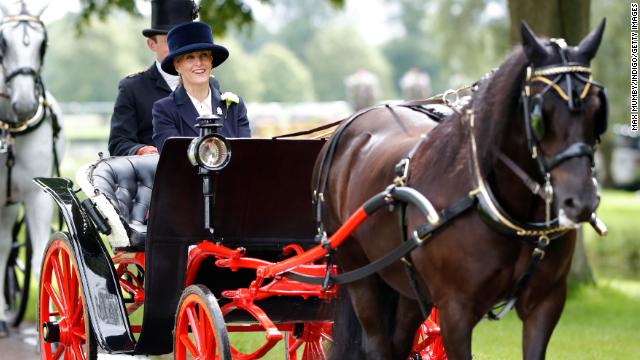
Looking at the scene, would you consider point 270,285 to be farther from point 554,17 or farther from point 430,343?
point 554,17

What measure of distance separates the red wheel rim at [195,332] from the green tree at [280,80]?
2043 inches

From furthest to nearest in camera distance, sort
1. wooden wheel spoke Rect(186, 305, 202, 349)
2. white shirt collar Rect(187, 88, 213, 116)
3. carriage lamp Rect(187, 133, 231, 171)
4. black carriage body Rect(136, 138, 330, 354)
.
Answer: white shirt collar Rect(187, 88, 213, 116) < black carriage body Rect(136, 138, 330, 354) < wooden wheel spoke Rect(186, 305, 202, 349) < carriage lamp Rect(187, 133, 231, 171)

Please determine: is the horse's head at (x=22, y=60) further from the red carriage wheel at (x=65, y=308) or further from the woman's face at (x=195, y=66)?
the woman's face at (x=195, y=66)

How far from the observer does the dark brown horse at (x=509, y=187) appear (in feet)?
13.1

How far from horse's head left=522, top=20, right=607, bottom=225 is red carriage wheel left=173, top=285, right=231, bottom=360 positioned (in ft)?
5.87

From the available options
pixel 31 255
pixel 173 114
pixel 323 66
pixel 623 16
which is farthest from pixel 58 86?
pixel 173 114

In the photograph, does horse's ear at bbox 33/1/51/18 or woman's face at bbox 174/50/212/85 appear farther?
horse's ear at bbox 33/1/51/18

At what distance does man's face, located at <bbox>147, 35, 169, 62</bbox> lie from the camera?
6.99 metres

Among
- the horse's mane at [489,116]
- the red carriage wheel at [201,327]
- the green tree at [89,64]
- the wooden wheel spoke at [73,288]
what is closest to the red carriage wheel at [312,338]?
the red carriage wheel at [201,327]

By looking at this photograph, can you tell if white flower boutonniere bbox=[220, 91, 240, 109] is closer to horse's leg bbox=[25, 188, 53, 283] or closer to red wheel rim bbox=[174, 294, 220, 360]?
red wheel rim bbox=[174, 294, 220, 360]

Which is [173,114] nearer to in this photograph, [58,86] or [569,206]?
[569,206]

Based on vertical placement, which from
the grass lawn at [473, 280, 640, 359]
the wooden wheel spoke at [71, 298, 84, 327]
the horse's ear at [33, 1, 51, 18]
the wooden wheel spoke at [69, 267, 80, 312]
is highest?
the horse's ear at [33, 1, 51, 18]

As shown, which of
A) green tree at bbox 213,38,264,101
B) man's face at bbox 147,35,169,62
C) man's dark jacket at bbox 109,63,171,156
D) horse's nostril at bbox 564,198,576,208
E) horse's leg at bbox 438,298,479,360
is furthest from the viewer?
green tree at bbox 213,38,264,101

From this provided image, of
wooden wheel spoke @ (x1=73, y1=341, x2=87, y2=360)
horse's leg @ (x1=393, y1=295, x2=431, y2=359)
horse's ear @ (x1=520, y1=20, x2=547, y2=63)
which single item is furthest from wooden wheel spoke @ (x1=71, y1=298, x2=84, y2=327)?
horse's ear @ (x1=520, y1=20, x2=547, y2=63)
